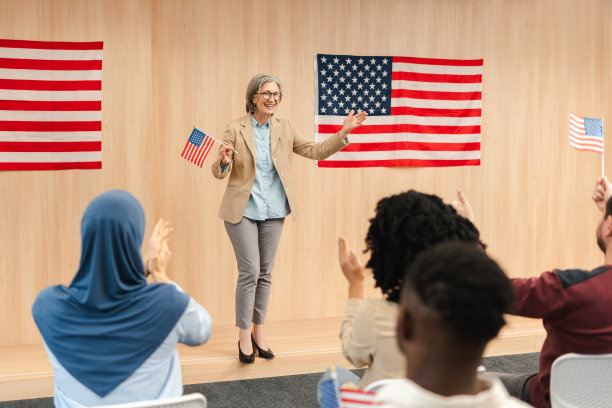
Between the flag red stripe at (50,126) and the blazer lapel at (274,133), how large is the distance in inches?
48.9

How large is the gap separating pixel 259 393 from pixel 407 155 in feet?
7.88

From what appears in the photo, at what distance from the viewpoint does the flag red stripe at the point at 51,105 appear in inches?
173

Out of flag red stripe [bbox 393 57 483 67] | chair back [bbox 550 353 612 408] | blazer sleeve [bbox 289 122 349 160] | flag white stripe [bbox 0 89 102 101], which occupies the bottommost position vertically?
chair back [bbox 550 353 612 408]

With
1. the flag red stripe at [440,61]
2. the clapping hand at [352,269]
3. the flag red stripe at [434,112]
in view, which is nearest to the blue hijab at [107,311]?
the clapping hand at [352,269]

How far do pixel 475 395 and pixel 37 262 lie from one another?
3.98 meters

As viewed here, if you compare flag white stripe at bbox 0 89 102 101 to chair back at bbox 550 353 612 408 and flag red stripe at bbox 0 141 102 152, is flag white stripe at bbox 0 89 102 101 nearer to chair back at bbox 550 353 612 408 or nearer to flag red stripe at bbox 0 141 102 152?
flag red stripe at bbox 0 141 102 152

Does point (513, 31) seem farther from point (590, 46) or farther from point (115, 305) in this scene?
point (115, 305)

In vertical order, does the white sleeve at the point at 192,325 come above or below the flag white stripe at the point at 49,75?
below

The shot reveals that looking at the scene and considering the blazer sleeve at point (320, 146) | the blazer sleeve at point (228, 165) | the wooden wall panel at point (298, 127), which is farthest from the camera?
the wooden wall panel at point (298, 127)

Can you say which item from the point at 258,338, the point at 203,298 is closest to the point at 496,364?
the point at 258,338

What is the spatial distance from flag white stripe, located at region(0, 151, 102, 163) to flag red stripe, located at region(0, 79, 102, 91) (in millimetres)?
429

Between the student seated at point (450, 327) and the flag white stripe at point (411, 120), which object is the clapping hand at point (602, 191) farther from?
the flag white stripe at point (411, 120)

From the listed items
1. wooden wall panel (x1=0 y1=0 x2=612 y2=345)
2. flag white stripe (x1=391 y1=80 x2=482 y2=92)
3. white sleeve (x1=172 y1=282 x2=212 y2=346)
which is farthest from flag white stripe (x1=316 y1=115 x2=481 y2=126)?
white sleeve (x1=172 y1=282 x2=212 y2=346)

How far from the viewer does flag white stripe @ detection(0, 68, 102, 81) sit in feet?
14.3
